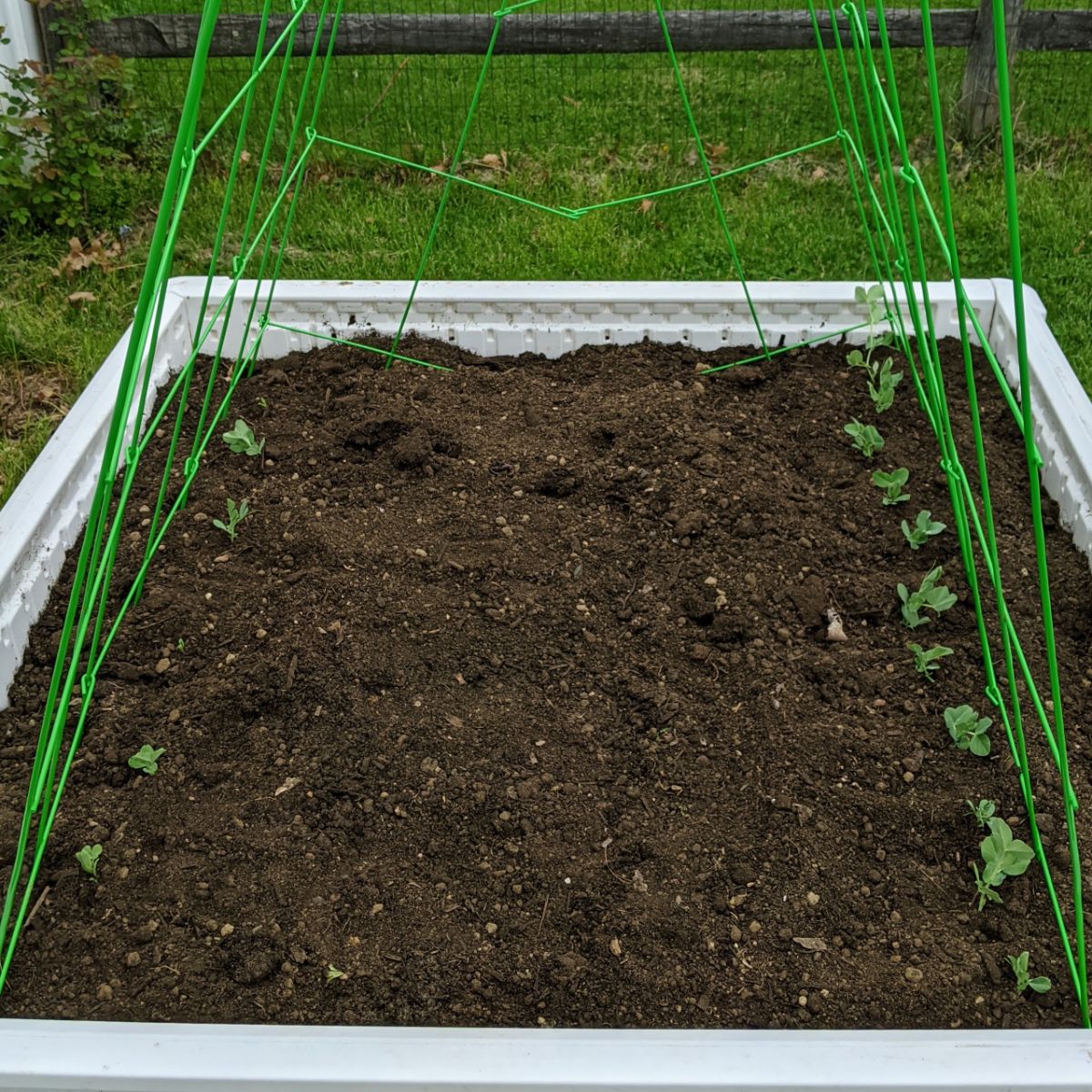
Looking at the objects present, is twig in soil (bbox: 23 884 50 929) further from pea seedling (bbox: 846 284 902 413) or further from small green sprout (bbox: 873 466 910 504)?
pea seedling (bbox: 846 284 902 413)

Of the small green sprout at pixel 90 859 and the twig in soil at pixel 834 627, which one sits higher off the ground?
the twig in soil at pixel 834 627

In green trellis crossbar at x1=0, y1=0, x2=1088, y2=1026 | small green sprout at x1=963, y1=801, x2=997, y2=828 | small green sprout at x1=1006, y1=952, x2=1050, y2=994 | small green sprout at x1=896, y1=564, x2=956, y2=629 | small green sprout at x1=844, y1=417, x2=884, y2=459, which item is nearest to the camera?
green trellis crossbar at x1=0, y1=0, x2=1088, y2=1026

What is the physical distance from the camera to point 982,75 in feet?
14.1

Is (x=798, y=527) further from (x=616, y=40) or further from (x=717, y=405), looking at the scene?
(x=616, y=40)

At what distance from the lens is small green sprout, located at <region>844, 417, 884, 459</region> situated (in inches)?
97.0

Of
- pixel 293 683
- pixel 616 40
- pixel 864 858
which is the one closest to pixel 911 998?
pixel 864 858

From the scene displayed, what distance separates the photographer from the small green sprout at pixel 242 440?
2463mm

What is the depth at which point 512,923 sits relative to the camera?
1623mm

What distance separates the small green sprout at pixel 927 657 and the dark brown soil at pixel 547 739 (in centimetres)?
4

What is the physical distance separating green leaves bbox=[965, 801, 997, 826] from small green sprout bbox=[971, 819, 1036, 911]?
53 mm

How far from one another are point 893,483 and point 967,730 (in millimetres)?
642

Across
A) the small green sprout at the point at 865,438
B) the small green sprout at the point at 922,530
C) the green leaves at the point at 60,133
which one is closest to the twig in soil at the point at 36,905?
the small green sprout at the point at 922,530

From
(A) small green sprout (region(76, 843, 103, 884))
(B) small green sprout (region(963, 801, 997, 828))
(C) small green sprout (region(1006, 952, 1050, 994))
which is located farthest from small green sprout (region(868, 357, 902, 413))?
(A) small green sprout (region(76, 843, 103, 884))

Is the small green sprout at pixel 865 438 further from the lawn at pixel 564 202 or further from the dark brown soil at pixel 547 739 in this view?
the lawn at pixel 564 202
